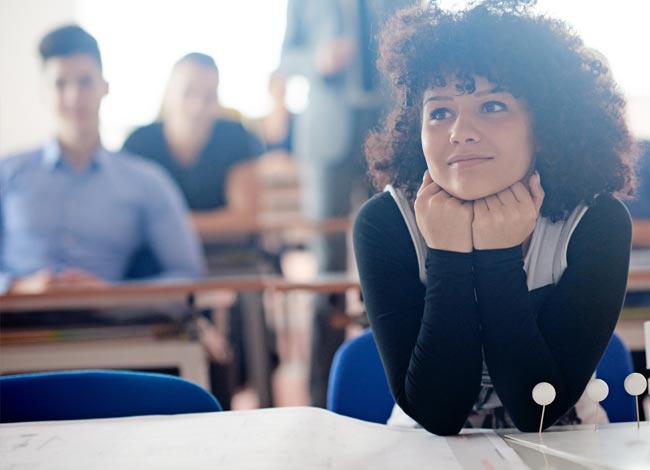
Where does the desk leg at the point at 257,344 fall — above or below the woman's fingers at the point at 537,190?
below

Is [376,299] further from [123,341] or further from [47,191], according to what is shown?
[47,191]

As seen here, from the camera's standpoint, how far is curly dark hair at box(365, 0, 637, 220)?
760mm

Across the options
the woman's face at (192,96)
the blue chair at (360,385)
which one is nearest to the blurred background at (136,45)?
the woman's face at (192,96)

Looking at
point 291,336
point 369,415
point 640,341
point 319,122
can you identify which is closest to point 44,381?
point 369,415

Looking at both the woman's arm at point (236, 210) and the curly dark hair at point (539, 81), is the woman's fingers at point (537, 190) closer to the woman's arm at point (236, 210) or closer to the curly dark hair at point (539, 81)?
the curly dark hair at point (539, 81)

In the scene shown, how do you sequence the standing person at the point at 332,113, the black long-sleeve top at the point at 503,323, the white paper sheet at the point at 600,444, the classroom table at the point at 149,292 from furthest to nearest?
the standing person at the point at 332,113
the classroom table at the point at 149,292
the black long-sleeve top at the point at 503,323
the white paper sheet at the point at 600,444

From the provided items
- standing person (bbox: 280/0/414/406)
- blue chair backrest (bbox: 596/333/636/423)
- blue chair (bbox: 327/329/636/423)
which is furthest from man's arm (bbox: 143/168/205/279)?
blue chair backrest (bbox: 596/333/636/423)

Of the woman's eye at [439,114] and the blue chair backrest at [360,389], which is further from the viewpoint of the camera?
the blue chair backrest at [360,389]

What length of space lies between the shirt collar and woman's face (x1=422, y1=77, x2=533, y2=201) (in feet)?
6.56

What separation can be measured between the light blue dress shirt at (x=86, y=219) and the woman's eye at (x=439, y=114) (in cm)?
182

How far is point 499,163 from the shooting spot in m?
0.75

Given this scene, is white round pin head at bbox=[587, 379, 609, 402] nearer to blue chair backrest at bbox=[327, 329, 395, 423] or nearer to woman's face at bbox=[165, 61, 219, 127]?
blue chair backrest at bbox=[327, 329, 395, 423]

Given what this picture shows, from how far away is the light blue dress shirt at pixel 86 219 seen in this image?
8.17 ft

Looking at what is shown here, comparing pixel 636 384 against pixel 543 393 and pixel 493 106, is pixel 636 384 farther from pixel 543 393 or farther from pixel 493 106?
pixel 493 106
